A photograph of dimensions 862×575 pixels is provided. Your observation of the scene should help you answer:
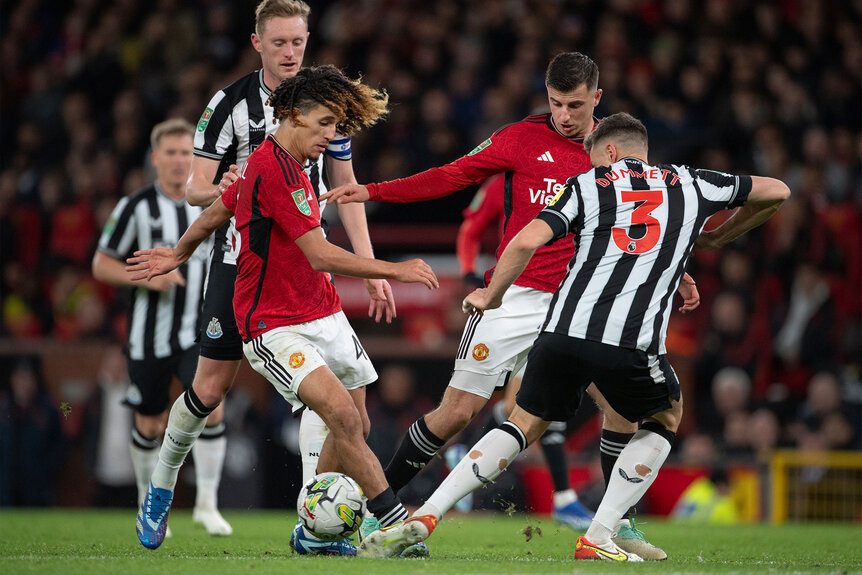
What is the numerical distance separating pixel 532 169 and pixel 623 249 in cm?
115

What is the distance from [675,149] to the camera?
41.0 ft

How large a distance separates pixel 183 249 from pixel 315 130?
0.89 m

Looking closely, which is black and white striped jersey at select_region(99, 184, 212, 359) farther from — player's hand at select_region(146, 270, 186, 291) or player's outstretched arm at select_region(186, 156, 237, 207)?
player's outstretched arm at select_region(186, 156, 237, 207)

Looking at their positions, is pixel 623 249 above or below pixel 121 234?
above

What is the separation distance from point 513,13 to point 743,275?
16.9ft

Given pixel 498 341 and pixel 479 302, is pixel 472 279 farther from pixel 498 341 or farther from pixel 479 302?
pixel 479 302

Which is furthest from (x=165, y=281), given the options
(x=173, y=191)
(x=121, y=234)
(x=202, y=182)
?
(x=202, y=182)

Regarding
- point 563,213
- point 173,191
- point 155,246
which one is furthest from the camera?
point 173,191

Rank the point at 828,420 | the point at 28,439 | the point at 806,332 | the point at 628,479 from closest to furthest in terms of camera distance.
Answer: the point at 628,479
the point at 828,420
the point at 28,439
the point at 806,332

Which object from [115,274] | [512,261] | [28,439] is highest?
[512,261]

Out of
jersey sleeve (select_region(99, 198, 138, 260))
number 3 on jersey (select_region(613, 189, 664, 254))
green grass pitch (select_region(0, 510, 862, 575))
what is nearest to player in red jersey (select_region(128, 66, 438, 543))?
green grass pitch (select_region(0, 510, 862, 575))

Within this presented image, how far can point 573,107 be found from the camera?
5840mm

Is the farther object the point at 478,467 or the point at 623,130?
the point at 623,130

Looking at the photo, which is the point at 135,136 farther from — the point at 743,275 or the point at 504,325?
the point at 504,325
